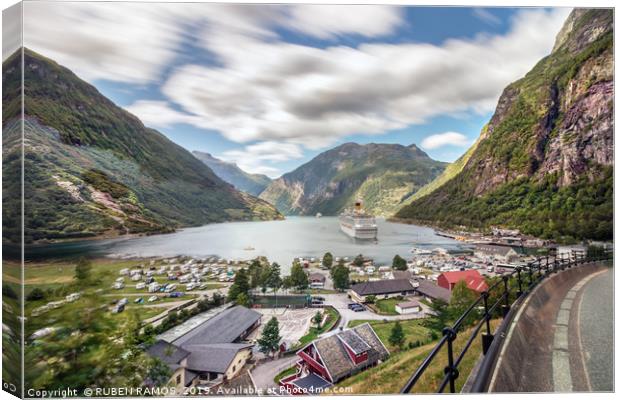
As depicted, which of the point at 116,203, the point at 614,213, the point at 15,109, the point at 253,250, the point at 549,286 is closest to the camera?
the point at 15,109

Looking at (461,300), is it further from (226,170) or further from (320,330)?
(226,170)

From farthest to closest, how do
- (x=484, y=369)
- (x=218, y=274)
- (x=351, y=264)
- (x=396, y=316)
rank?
1. (x=351, y=264)
2. (x=218, y=274)
3. (x=396, y=316)
4. (x=484, y=369)

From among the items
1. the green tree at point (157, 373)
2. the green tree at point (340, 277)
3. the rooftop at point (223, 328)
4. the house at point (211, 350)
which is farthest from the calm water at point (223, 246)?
the green tree at point (157, 373)

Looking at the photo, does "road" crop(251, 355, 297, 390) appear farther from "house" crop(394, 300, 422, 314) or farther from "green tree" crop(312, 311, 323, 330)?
"house" crop(394, 300, 422, 314)

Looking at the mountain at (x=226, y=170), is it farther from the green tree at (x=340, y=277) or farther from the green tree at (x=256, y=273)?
the green tree at (x=340, y=277)

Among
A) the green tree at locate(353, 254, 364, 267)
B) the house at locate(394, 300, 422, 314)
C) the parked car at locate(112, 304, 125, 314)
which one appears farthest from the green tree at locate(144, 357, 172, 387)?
the green tree at locate(353, 254, 364, 267)

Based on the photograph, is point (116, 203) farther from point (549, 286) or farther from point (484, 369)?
point (549, 286)

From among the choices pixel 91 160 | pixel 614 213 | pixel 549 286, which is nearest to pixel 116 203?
pixel 91 160
